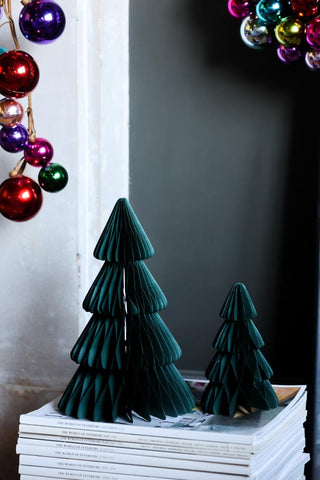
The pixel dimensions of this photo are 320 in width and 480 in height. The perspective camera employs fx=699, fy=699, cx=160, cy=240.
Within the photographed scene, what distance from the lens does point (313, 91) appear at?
1189mm

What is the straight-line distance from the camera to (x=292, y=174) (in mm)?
1218

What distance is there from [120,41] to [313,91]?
36 centimetres

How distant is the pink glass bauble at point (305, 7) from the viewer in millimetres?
975

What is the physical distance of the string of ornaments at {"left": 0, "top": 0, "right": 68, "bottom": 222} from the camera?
93cm

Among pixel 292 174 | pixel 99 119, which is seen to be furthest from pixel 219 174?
pixel 99 119

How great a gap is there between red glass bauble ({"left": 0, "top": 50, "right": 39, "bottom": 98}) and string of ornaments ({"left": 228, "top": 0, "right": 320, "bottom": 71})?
340 mm

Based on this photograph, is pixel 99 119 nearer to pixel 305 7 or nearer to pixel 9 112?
pixel 9 112

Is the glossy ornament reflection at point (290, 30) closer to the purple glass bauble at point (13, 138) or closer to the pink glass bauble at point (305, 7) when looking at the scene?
the pink glass bauble at point (305, 7)

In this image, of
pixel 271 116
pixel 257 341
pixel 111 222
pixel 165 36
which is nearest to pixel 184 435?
pixel 257 341

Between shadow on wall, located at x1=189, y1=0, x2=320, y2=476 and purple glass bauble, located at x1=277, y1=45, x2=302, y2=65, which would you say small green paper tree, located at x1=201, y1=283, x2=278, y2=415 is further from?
purple glass bauble, located at x1=277, y1=45, x2=302, y2=65

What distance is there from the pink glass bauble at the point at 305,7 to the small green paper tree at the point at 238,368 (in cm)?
40

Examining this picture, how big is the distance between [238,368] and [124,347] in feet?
0.53

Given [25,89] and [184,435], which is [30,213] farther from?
[184,435]

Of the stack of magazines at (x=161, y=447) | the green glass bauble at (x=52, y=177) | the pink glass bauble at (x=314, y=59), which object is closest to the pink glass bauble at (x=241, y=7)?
the pink glass bauble at (x=314, y=59)
